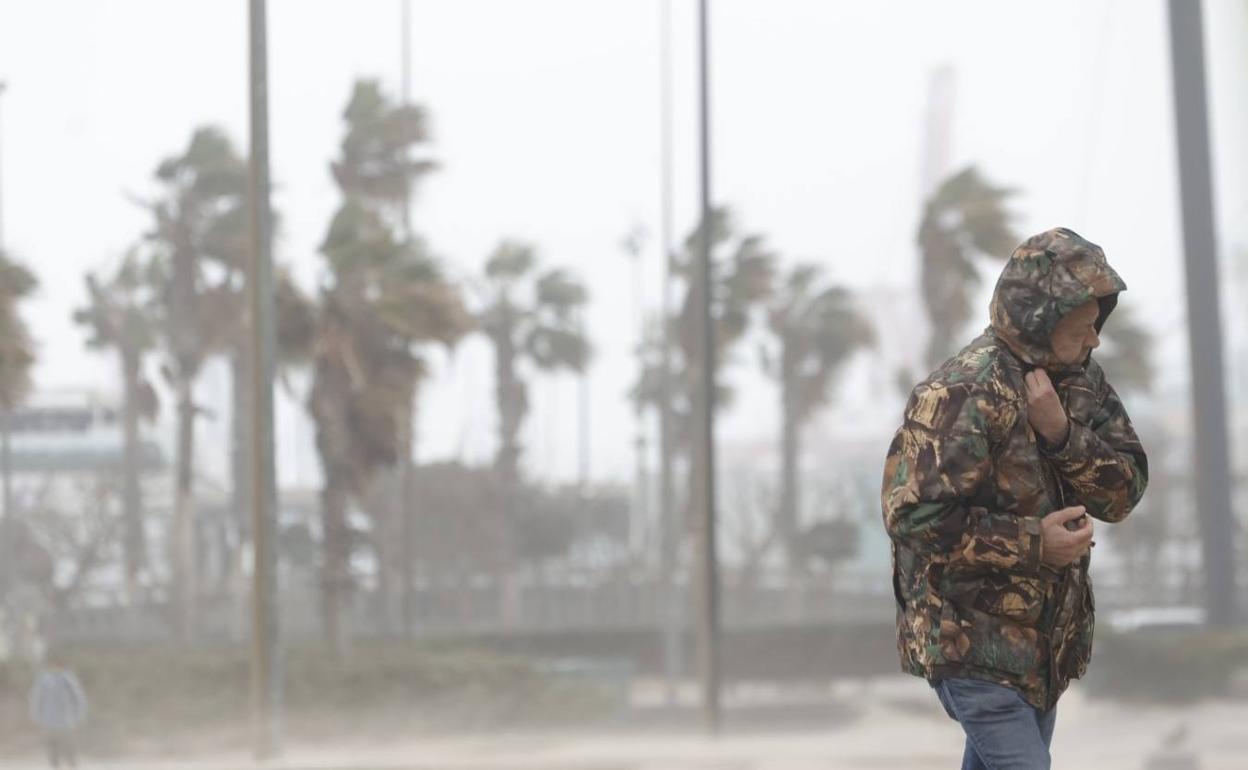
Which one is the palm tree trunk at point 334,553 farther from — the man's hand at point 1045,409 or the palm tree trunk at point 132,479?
the man's hand at point 1045,409

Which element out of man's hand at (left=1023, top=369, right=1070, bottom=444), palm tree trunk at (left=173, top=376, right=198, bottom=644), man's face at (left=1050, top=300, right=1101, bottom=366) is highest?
man's face at (left=1050, top=300, right=1101, bottom=366)

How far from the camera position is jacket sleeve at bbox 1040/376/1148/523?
2871 millimetres

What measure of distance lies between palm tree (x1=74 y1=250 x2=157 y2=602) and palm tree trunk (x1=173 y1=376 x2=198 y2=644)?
34cm

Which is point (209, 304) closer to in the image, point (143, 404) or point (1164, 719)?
point (143, 404)

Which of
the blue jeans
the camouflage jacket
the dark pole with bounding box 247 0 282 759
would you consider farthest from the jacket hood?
the dark pole with bounding box 247 0 282 759

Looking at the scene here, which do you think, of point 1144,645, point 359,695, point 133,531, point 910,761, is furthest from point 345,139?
point 910,761

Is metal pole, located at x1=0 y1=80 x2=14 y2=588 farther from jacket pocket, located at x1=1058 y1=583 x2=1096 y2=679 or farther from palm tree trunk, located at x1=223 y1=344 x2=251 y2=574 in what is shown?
jacket pocket, located at x1=1058 y1=583 x2=1096 y2=679

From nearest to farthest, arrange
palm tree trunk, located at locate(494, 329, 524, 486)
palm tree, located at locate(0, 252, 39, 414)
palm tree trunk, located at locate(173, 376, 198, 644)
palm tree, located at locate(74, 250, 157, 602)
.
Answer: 1. palm tree, located at locate(0, 252, 39, 414)
2. palm tree, located at locate(74, 250, 157, 602)
3. palm tree trunk, located at locate(173, 376, 198, 644)
4. palm tree trunk, located at locate(494, 329, 524, 486)

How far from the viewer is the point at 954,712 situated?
9.57ft

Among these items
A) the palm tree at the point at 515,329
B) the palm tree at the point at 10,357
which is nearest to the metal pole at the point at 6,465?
the palm tree at the point at 10,357

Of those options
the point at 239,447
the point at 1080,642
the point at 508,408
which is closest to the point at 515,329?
the point at 508,408

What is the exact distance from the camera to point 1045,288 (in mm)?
2826

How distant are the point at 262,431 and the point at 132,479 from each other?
220 inches

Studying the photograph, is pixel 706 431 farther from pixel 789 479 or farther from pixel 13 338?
pixel 789 479
